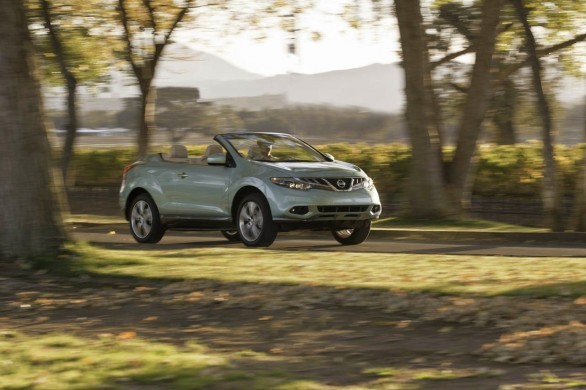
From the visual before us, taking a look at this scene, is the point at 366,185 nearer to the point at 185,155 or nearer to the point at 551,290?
the point at 185,155

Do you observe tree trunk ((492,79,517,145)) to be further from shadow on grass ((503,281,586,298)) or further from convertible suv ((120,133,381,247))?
shadow on grass ((503,281,586,298))

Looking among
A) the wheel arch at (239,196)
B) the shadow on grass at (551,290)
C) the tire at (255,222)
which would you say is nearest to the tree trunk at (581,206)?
the tire at (255,222)

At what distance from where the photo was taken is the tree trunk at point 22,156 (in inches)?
536

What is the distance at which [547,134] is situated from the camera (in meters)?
20.7

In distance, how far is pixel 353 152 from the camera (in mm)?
30891

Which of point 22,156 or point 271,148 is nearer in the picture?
point 22,156

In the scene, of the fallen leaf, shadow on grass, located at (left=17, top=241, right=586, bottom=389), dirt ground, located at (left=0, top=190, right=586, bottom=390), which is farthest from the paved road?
the fallen leaf

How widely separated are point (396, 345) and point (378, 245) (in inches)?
345

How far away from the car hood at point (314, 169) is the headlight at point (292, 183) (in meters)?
0.10

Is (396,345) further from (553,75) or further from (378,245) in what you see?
(553,75)

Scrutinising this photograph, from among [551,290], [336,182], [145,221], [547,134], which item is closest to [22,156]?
[336,182]

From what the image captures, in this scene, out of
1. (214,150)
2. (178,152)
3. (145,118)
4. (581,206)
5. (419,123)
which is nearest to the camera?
(214,150)

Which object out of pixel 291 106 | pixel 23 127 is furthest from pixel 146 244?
pixel 291 106

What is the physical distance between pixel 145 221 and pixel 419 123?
18.8 ft
